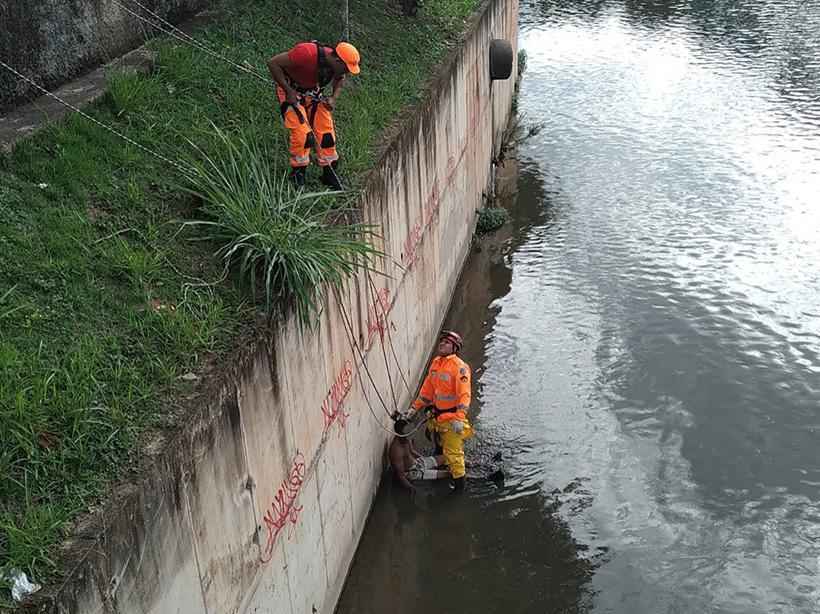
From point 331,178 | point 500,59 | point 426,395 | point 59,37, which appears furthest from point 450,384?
point 500,59

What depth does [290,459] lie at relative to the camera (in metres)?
6.11

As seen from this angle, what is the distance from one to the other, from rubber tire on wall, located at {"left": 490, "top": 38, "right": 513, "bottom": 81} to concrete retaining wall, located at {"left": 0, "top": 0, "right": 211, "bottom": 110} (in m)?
7.71

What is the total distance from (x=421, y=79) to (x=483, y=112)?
4057 millimetres

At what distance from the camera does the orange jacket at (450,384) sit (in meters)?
8.13

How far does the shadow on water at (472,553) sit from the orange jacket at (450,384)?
3.09 ft

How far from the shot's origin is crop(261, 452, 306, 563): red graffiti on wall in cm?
575

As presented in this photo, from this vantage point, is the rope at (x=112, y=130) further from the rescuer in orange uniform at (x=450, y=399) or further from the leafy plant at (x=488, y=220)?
the leafy plant at (x=488, y=220)

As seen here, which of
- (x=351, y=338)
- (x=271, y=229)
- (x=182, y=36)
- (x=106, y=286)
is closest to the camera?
(x=106, y=286)

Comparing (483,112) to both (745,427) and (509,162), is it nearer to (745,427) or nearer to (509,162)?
(509,162)

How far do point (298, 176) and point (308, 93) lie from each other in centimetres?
72

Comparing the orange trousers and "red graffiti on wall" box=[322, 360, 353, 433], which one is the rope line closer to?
"red graffiti on wall" box=[322, 360, 353, 433]

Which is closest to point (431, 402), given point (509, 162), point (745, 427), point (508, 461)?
point (508, 461)

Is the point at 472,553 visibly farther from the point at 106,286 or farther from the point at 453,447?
the point at 106,286

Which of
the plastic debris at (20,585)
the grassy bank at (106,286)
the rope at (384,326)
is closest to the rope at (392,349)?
the rope at (384,326)
